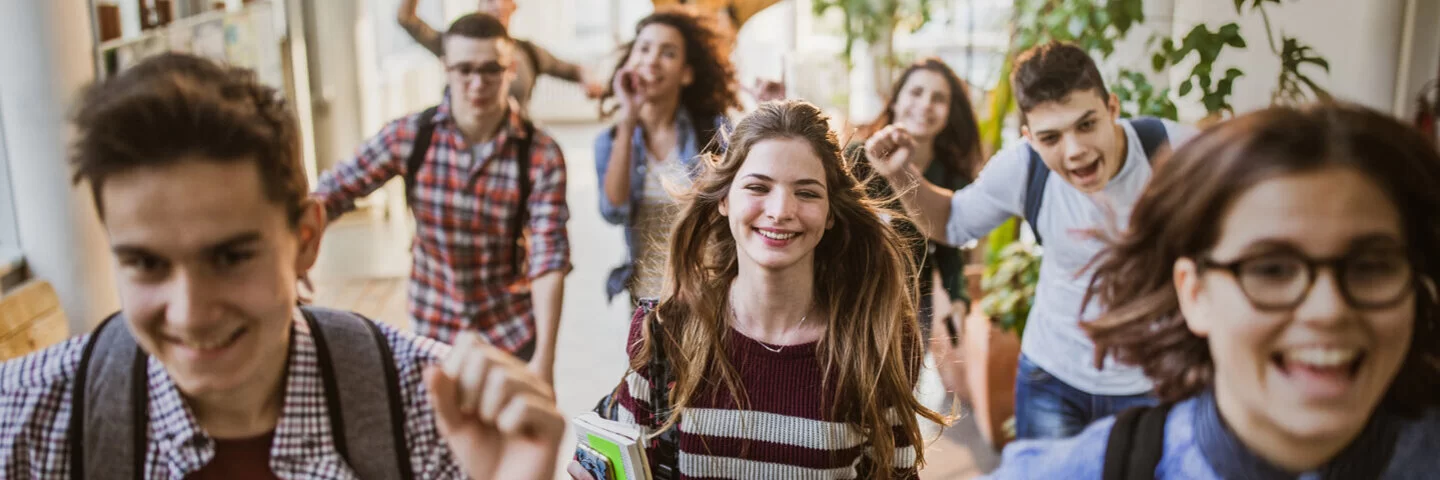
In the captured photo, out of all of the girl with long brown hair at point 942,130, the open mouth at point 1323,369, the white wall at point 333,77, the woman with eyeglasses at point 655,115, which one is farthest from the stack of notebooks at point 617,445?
the white wall at point 333,77

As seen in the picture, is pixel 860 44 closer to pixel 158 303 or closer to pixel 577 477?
pixel 577 477

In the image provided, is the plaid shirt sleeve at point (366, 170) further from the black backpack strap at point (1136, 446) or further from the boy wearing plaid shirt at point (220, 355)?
the black backpack strap at point (1136, 446)

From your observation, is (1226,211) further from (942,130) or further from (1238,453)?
(942,130)

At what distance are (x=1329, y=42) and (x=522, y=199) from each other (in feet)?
6.82

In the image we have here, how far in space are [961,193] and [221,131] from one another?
179cm

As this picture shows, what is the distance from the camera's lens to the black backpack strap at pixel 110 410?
3.72 ft

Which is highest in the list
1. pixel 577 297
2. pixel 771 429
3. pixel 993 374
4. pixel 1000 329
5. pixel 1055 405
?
pixel 771 429

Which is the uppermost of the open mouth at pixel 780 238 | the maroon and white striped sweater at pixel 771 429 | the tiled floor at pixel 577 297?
the open mouth at pixel 780 238

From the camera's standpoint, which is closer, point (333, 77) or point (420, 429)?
point (420, 429)

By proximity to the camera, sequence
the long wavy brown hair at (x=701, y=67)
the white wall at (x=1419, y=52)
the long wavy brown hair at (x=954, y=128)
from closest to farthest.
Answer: the white wall at (x=1419, y=52)
the long wavy brown hair at (x=701, y=67)
the long wavy brown hair at (x=954, y=128)

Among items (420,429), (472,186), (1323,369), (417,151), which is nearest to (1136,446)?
(1323,369)

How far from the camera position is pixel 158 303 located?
1.08m

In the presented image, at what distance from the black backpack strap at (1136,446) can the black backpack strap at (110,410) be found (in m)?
0.95

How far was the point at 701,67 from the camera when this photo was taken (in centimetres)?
346
